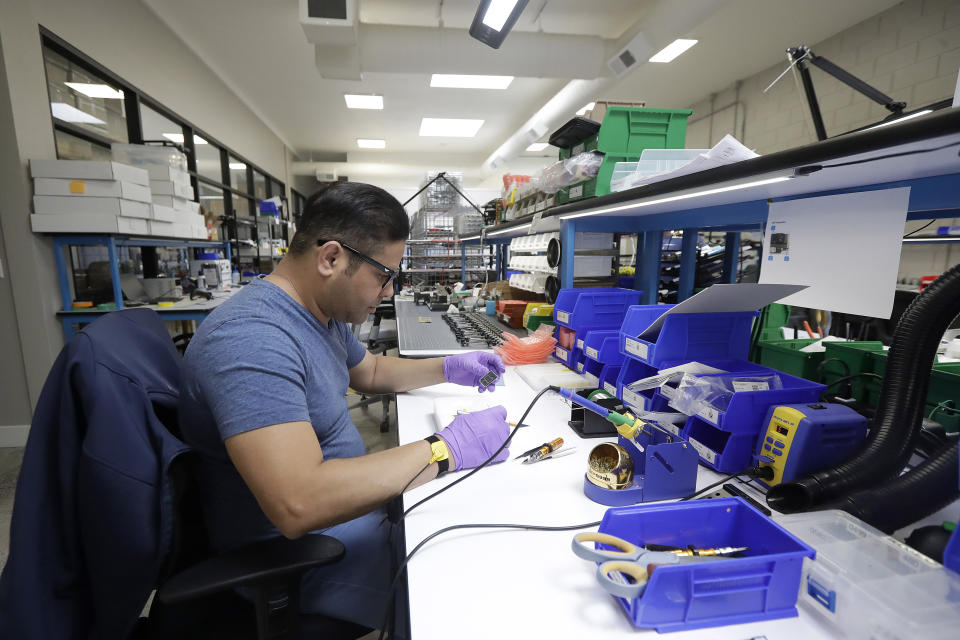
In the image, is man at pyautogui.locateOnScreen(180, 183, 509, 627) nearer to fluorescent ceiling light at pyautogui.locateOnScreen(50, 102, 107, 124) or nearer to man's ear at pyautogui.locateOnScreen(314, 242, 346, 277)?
man's ear at pyautogui.locateOnScreen(314, 242, 346, 277)

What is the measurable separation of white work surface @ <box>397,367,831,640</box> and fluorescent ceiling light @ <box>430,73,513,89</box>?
5.36m

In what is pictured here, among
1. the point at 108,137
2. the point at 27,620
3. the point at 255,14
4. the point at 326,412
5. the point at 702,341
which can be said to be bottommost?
the point at 27,620

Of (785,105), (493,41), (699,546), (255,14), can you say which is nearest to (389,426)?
(699,546)

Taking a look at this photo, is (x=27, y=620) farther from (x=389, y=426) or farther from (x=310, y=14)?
(x=310, y=14)

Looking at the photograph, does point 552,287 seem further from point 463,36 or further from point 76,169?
point 463,36

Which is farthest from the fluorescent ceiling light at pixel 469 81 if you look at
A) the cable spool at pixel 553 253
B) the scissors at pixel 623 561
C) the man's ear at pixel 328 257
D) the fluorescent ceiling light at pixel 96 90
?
the scissors at pixel 623 561

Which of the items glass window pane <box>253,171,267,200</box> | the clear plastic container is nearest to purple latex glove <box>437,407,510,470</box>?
the clear plastic container

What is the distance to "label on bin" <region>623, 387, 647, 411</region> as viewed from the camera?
3.73 feet

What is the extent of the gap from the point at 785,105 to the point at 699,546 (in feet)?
19.4

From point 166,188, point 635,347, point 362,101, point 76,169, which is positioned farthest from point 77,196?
point 362,101

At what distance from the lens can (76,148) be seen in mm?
3209

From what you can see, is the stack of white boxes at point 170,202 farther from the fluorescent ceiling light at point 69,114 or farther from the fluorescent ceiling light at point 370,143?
the fluorescent ceiling light at point 370,143

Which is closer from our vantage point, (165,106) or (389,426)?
(389,426)

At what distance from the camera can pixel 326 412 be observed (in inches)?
37.1
